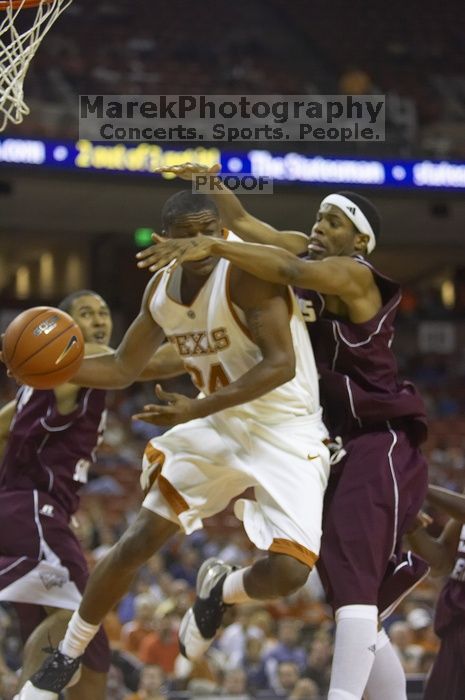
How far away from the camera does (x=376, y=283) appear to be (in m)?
4.71

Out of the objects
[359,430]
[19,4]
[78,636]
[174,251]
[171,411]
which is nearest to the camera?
[174,251]

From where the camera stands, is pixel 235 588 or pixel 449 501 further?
pixel 449 501

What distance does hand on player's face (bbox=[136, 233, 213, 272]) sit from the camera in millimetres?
4078

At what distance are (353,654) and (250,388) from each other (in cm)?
104

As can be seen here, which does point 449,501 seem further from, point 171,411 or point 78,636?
point 78,636

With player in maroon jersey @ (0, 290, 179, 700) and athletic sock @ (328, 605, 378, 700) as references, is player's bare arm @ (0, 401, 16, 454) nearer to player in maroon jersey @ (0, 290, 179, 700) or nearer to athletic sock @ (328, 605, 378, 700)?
player in maroon jersey @ (0, 290, 179, 700)

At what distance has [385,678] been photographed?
469 centimetres

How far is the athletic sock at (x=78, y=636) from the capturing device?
459cm

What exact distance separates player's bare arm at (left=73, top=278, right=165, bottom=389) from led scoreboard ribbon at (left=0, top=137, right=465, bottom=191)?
1027 centimetres

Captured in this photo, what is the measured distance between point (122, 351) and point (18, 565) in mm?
1141

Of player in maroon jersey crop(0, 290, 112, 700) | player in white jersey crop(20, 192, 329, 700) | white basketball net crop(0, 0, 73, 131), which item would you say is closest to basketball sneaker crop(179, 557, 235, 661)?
player in white jersey crop(20, 192, 329, 700)

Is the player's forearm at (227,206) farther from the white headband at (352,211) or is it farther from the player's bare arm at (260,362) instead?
the player's bare arm at (260,362)

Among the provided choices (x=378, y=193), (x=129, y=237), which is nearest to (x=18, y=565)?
(x=378, y=193)

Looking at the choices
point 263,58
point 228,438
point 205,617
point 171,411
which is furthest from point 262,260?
point 263,58
